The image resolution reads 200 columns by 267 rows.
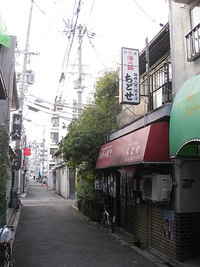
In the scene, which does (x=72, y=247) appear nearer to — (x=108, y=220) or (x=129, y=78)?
(x=108, y=220)

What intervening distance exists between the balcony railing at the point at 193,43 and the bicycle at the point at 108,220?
727 cm

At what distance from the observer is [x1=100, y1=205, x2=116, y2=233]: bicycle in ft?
36.4

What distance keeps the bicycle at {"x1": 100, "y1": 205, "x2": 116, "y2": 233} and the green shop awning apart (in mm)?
5718

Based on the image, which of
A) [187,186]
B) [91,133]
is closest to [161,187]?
[187,186]

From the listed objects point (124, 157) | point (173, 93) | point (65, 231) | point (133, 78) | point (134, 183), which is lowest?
point (65, 231)

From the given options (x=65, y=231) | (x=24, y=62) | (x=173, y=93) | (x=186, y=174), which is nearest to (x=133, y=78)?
(x=173, y=93)

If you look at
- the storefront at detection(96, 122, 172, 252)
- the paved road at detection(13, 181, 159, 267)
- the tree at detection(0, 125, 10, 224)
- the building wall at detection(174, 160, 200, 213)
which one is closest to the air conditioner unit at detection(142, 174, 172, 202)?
the storefront at detection(96, 122, 172, 252)

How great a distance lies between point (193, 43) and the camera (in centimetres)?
671

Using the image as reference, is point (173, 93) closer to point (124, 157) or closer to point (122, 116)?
point (124, 157)

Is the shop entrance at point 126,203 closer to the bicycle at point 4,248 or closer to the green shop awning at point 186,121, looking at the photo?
the green shop awning at point 186,121

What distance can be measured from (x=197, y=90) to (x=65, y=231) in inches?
325

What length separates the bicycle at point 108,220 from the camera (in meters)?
11.1

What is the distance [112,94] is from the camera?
15930 millimetres

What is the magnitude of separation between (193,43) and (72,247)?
7.09 meters
